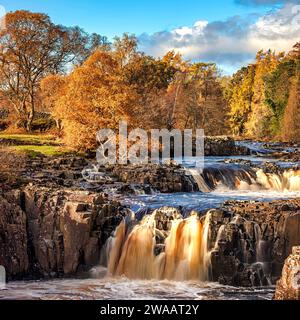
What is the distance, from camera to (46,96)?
4219 cm

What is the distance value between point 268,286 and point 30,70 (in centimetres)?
3418

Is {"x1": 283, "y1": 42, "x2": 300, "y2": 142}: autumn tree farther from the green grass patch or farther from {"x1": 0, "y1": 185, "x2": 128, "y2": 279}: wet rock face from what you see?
{"x1": 0, "y1": 185, "x2": 128, "y2": 279}: wet rock face

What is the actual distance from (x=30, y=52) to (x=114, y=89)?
15387 millimetres

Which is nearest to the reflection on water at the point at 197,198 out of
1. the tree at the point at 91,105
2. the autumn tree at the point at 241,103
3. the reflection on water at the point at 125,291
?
the reflection on water at the point at 125,291

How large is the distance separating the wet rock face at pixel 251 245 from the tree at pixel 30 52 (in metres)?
29.8

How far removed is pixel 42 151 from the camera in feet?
92.3

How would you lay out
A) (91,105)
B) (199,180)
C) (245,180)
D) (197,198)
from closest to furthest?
1. (197,198)
2. (199,180)
3. (245,180)
4. (91,105)

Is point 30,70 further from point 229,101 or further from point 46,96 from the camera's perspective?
point 229,101

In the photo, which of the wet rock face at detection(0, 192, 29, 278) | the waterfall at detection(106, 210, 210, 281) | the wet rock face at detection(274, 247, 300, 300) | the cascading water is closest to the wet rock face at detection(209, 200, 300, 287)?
the waterfall at detection(106, 210, 210, 281)

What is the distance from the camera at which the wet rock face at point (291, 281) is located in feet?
28.2

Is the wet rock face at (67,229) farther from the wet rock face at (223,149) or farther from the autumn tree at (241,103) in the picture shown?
the autumn tree at (241,103)

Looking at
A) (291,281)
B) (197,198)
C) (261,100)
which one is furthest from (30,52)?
(291,281)

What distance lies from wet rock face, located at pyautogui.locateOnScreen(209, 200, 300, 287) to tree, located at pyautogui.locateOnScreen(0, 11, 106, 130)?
29774 millimetres

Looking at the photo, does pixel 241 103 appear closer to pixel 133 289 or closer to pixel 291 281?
pixel 133 289
